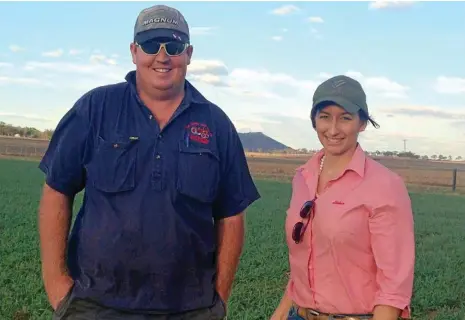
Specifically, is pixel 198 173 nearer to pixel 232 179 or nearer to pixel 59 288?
pixel 232 179

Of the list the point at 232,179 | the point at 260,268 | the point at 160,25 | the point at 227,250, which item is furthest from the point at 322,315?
the point at 260,268

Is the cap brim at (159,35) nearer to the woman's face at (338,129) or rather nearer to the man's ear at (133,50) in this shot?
the man's ear at (133,50)

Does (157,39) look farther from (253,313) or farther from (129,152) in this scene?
(253,313)

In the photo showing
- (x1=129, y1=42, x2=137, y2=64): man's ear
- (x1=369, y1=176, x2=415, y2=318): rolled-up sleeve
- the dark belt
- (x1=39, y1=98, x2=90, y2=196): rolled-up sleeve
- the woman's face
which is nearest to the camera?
(x1=369, y1=176, x2=415, y2=318): rolled-up sleeve

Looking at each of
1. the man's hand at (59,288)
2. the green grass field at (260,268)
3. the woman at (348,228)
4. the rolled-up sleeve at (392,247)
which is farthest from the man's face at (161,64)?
the green grass field at (260,268)

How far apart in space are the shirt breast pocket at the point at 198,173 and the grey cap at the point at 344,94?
0.56 meters

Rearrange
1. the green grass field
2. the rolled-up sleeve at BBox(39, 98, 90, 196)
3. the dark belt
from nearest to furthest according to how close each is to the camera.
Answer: the dark belt
the rolled-up sleeve at BBox(39, 98, 90, 196)
the green grass field

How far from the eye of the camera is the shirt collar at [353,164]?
2.98 meters

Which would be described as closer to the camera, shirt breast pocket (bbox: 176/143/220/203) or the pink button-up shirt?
the pink button-up shirt

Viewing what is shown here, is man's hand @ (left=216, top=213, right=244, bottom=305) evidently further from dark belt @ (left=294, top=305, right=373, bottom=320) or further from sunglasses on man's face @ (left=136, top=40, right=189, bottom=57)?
sunglasses on man's face @ (left=136, top=40, right=189, bottom=57)

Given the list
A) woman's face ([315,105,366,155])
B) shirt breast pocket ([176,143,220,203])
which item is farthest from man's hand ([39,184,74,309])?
woman's face ([315,105,366,155])

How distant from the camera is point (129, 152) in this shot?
315cm

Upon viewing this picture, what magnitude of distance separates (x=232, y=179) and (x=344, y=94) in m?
0.74

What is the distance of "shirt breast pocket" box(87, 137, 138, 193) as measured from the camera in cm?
311
